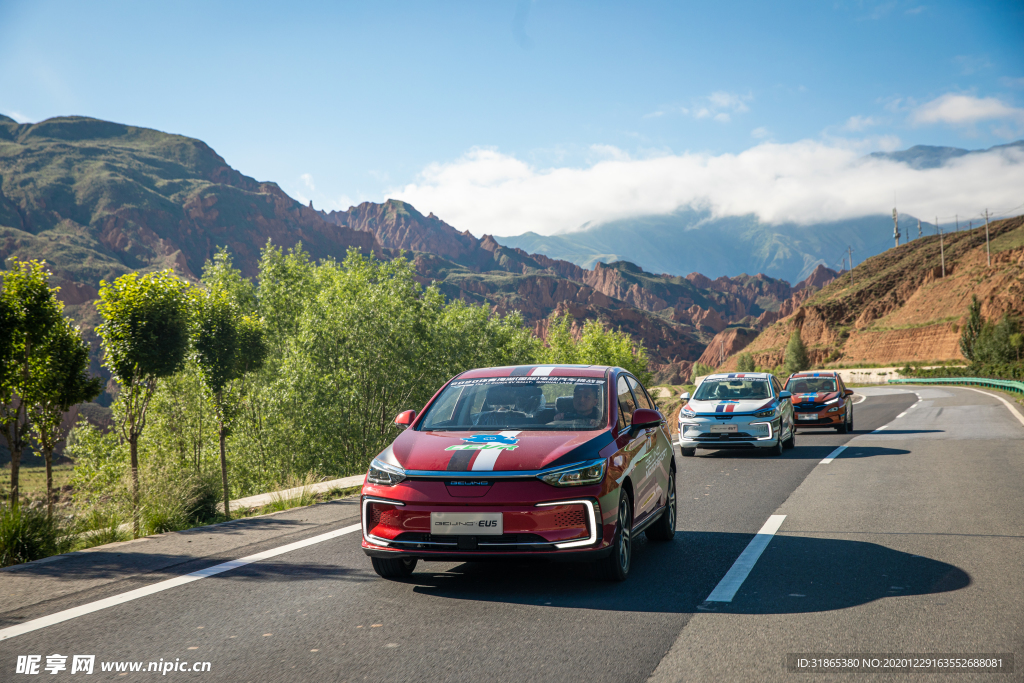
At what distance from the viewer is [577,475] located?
16.5ft

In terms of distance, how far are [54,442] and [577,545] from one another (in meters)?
16.2

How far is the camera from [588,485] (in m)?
5.04

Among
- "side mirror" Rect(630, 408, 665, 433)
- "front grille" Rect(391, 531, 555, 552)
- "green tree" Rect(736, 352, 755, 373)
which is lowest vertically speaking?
"green tree" Rect(736, 352, 755, 373)

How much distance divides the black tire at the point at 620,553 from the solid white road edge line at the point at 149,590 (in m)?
2.86

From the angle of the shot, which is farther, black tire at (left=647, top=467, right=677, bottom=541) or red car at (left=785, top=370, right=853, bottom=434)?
red car at (left=785, top=370, right=853, bottom=434)

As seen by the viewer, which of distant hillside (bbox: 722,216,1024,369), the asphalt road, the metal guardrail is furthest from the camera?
distant hillside (bbox: 722,216,1024,369)

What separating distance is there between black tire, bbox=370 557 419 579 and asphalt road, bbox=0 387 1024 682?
3.1 inches

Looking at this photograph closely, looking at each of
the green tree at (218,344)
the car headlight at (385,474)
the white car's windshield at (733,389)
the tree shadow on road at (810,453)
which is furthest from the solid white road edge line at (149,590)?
the green tree at (218,344)

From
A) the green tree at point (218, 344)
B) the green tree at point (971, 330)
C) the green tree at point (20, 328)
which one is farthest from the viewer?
the green tree at point (971, 330)

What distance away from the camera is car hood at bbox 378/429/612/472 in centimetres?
504

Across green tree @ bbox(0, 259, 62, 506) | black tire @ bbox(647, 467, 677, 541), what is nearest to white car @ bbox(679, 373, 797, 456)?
black tire @ bbox(647, 467, 677, 541)

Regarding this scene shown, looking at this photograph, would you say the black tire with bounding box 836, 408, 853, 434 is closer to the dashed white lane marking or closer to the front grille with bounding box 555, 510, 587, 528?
the dashed white lane marking

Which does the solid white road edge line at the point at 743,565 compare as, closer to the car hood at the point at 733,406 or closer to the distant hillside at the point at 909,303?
the car hood at the point at 733,406

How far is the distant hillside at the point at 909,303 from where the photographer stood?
94.1 meters
